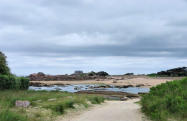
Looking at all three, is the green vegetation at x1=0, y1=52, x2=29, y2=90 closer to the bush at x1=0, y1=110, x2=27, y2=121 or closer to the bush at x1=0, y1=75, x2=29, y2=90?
the bush at x1=0, y1=75, x2=29, y2=90

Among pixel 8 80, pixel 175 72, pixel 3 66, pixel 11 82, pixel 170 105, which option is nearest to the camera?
pixel 170 105

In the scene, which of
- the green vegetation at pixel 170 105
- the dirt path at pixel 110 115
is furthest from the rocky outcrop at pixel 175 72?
the dirt path at pixel 110 115

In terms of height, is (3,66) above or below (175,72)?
below

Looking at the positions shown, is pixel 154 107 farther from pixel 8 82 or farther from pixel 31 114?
pixel 8 82

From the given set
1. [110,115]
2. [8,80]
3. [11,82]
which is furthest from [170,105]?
[11,82]

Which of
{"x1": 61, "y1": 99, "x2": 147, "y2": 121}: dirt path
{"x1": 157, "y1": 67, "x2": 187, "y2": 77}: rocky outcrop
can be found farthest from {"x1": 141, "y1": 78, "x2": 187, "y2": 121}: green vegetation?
{"x1": 157, "y1": 67, "x2": 187, "y2": 77}: rocky outcrop

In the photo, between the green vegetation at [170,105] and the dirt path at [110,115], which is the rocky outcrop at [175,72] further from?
the dirt path at [110,115]

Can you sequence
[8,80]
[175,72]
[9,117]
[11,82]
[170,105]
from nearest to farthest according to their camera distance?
[9,117], [170,105], [8,80], [11,82], [175,72]

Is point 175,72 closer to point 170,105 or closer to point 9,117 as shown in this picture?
point 170,105

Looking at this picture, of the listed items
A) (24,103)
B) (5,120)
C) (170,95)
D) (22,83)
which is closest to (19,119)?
(5,120)

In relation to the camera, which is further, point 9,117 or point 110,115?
point 110,115

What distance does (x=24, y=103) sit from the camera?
588 inches

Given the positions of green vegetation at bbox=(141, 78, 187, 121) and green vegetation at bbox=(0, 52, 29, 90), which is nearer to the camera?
green vegetation at bbox=(141, 78, 187, 121)

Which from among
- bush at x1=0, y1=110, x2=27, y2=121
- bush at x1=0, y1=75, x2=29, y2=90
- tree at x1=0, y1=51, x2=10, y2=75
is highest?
tree at x1=0, y1=51, x2=10, y2=75
